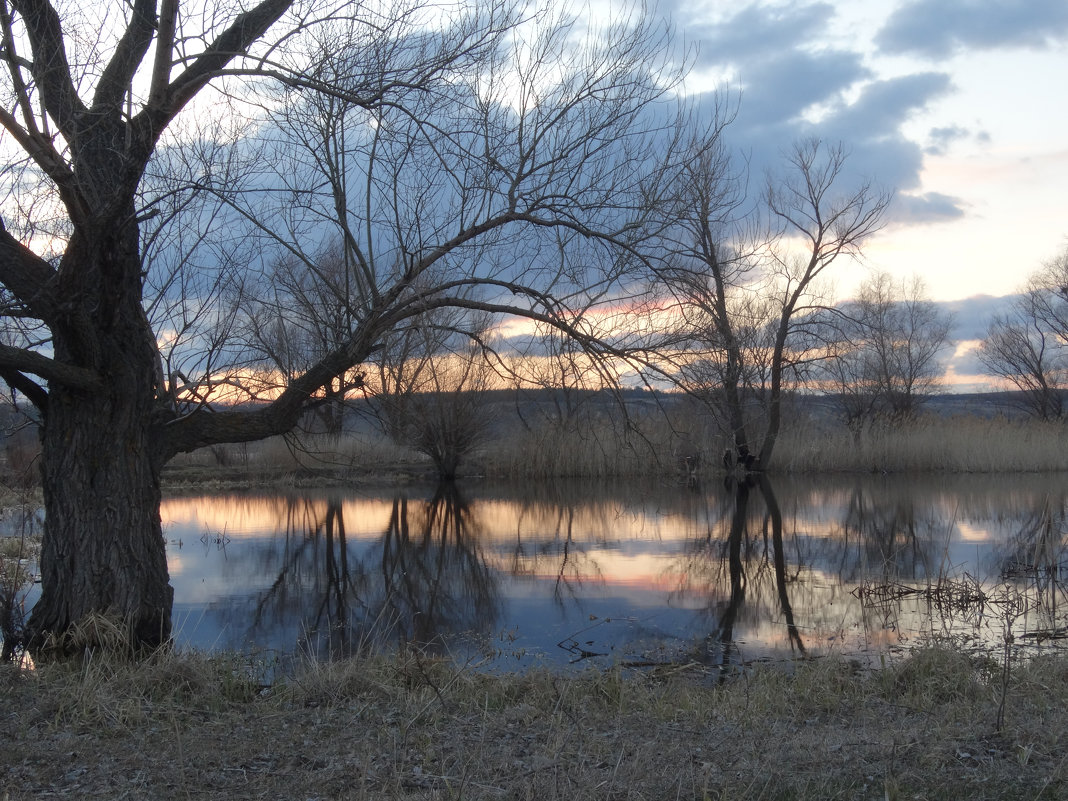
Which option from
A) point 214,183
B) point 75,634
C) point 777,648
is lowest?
point 777,648

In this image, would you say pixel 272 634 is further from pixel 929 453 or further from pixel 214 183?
pixel 929 453

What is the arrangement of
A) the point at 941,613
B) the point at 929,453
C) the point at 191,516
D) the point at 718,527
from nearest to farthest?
the point at 941,613
the point at 718,527
the point at 191,516
the point at 929,453

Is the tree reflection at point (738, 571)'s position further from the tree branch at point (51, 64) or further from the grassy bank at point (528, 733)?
the tree branch at point (51, 64)

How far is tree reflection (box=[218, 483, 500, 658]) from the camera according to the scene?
31.8ft

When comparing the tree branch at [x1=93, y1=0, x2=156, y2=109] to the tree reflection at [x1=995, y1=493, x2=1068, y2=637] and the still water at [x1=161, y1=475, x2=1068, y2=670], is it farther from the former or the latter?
the tree reflection at [x1=995, y1=493, x2=1068, y2=637]

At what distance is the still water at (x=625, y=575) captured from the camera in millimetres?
9078

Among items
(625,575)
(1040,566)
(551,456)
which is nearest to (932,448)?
(551,456)

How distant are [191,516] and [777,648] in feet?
51.1

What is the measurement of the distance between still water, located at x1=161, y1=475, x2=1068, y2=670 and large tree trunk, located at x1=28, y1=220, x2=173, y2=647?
1.58 m

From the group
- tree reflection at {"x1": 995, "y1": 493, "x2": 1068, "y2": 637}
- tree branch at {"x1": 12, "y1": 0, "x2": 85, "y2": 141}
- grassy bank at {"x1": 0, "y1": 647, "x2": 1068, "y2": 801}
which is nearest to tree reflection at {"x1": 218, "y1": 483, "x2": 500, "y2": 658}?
grassy bank at {"x1": 0, "y1": 647, "x2": 1068, "y2": 801}

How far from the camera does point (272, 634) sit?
9734 millimetres

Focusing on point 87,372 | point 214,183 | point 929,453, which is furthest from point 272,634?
point 929,453

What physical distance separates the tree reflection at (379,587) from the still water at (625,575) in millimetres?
46

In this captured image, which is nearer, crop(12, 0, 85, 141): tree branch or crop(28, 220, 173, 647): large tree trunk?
crop(12, 0, 85, 141): tree branch
